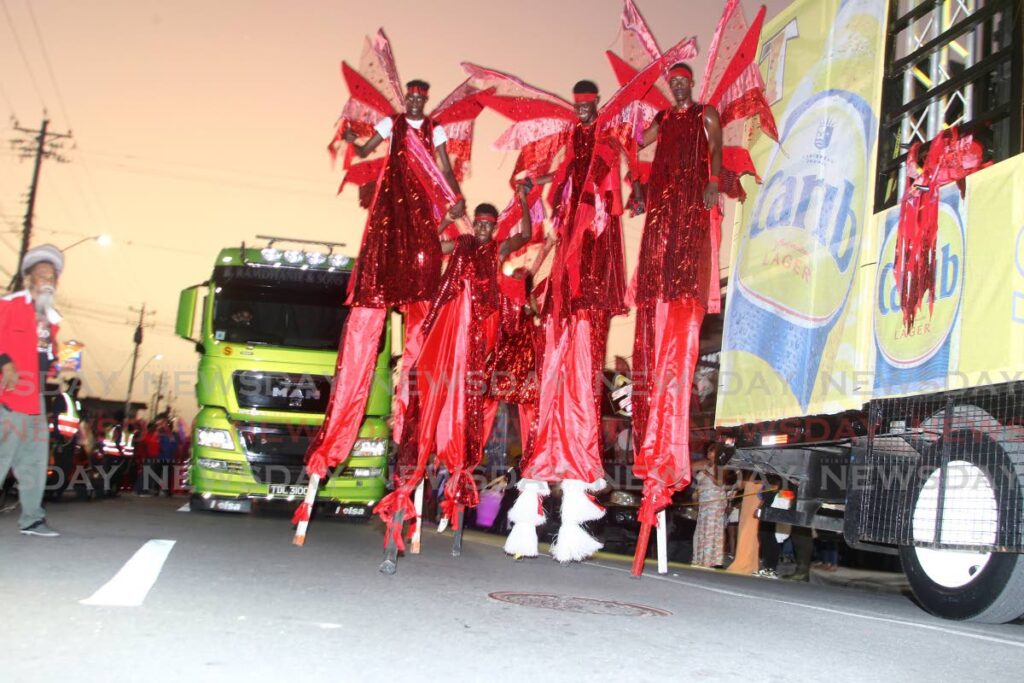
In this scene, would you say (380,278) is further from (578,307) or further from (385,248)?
(578,307)

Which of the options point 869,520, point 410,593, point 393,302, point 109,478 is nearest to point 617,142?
point 393,302

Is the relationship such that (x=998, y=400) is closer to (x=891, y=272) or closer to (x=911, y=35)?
(x=891, y=272)

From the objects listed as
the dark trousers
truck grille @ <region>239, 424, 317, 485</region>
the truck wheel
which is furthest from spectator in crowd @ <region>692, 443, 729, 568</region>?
the truck wheel

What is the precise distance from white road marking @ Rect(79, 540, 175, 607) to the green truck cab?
3928 millimetres

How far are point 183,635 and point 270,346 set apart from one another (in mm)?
7225

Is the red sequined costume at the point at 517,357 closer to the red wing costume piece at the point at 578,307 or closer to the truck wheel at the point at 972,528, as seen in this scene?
the red wing costume piece at the point at 578,307

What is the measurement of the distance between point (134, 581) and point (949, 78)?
16.9ft

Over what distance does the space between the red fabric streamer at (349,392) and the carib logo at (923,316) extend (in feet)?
10.7

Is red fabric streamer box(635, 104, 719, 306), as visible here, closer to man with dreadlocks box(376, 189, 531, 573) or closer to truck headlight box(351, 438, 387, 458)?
man with dreadlocks box(376, 189, 531, 573)

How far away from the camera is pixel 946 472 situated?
5.63 metres

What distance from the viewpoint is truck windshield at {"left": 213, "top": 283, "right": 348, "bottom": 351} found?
10.6m

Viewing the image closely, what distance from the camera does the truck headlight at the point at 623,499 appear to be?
12.7m

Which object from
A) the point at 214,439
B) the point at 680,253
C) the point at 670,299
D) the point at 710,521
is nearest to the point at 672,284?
the point at 670,299

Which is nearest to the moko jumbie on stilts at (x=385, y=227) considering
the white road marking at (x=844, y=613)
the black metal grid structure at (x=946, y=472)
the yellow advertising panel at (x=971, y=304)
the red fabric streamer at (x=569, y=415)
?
the red fabric streamer at (x=569, y=415)
